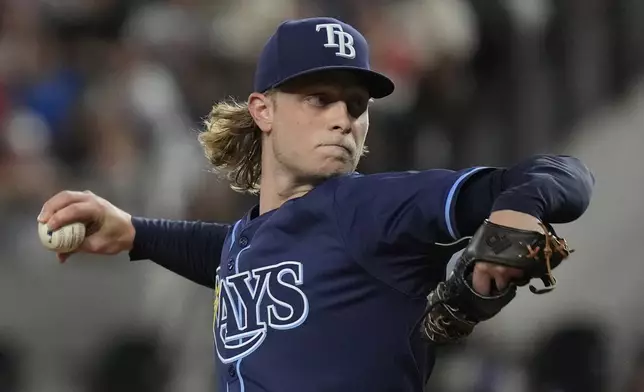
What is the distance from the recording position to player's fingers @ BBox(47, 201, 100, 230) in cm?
260

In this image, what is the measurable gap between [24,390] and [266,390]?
9.94 feet

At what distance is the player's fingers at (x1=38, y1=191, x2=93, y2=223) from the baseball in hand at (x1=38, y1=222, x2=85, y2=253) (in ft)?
0.08

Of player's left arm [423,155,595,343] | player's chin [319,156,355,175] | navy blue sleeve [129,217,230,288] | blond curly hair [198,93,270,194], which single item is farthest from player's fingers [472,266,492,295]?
navy blue sleeve [129,217,230,288]

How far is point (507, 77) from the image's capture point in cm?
513

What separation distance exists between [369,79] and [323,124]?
0.16 m

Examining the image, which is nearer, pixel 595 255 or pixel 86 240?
pixel 86 240

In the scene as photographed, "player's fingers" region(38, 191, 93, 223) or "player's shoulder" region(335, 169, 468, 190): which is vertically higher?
"player's fingers" region(38, 191, 93, 223)

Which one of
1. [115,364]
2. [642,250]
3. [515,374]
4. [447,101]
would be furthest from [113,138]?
[642,250]

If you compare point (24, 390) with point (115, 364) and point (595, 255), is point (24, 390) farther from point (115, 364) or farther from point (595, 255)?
point (595, 255)

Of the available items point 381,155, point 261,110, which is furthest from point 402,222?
point 381,155

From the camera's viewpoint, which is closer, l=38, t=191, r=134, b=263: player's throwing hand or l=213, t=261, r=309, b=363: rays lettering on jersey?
l=213, t=261, r=309, b=363: rays lettering on jersey

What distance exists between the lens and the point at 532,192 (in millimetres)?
1685

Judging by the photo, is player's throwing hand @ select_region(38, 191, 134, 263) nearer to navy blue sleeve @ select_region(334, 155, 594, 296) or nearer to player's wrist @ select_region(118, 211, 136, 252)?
player's wrist @ select_region(118, 211, 136, 252)

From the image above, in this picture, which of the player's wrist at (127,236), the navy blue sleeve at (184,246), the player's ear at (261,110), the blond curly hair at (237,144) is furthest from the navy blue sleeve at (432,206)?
the player's wrist at (127,236)
